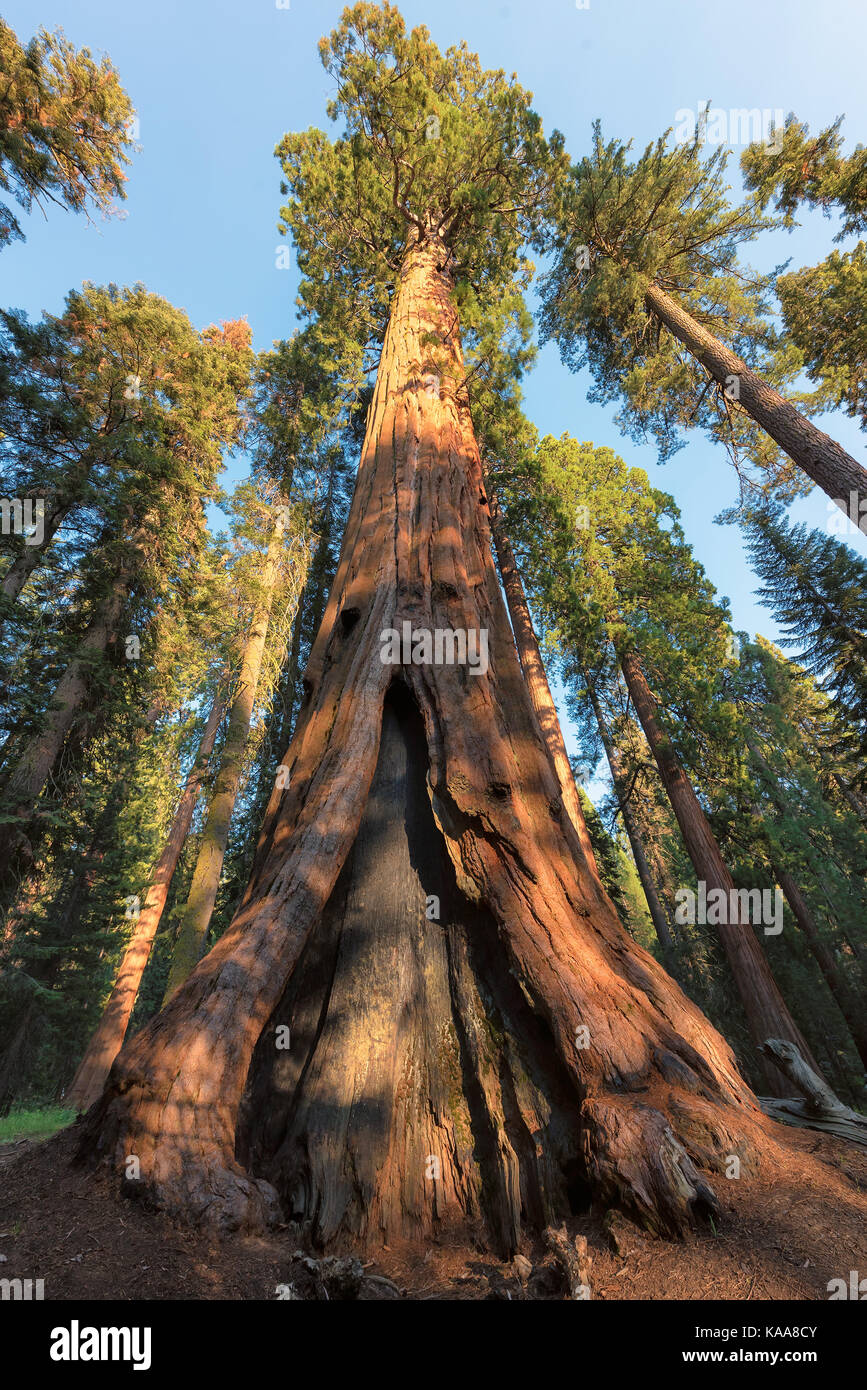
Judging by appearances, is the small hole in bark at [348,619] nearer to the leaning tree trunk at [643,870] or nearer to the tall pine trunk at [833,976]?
the leaning tree trunk at [643,870]

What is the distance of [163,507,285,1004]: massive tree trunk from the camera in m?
9.12

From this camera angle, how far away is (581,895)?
123 inches

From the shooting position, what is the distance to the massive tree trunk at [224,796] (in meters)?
9.12

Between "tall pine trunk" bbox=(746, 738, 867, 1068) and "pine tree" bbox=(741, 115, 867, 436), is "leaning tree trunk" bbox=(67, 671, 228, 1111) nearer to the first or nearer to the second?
"pine tree" bbox=(741, 115, 867, 436)

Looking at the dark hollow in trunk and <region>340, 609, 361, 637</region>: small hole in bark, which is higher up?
<region>340, 609, 361, 637</region>: small hole in bark

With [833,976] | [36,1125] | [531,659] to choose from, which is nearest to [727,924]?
[531,659]

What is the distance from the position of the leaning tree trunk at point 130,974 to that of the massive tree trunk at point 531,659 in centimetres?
563

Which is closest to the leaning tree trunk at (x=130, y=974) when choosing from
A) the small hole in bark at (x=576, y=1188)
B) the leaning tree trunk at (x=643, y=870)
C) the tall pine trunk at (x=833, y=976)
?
the leaning tree trunk at (x=643, y=870)

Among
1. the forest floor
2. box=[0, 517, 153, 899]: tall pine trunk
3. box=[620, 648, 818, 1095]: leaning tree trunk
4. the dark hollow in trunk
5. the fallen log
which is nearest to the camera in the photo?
the forest floor

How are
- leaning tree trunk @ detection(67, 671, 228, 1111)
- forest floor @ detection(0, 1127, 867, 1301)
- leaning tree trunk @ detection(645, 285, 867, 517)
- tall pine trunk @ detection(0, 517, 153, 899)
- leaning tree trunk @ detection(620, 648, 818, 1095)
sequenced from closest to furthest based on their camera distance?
forest floor @ detection(0, 1127, 867, 1301) → leaning tree trunk @ detection(645, 285, 867, 517) → tall pine trunk @ detection(0, 517, 153, 899) → leaning tree trunk @ detection(620, 648, 818, 1095) → leaning tree trunk @ detection(67, 671, 228, 1111)

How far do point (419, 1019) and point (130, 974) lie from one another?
10.1 m

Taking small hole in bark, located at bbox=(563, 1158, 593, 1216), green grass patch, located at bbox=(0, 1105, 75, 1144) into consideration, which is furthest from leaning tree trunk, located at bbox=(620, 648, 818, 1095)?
green grass patch, located at bbox=(0, 1105, 75, 1144)

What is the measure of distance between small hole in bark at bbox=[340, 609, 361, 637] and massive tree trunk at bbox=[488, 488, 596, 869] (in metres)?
3.41
